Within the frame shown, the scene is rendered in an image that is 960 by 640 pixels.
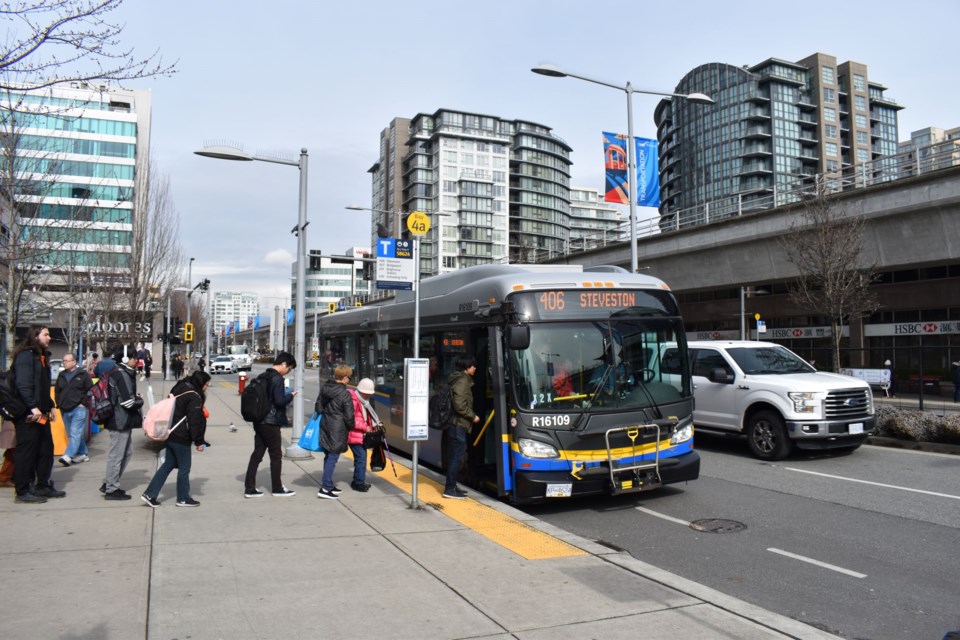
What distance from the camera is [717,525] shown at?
301 inches

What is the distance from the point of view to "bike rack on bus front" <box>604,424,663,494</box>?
7.88m

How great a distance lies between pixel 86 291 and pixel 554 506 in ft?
96.7

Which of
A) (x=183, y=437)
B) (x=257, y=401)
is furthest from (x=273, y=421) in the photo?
(x=183, y=437)

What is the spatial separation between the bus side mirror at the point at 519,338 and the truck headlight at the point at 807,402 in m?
5.92

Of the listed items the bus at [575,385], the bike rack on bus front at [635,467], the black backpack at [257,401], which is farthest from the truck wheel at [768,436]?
the black backpack at [257,401]

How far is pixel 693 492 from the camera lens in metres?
9.36

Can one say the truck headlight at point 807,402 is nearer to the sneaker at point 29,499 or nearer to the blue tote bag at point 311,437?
the blue tote bag at point 311,437

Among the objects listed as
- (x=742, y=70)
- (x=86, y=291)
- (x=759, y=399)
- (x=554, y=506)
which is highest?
(x=742, y=70)

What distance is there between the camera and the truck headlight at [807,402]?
37.1 feet

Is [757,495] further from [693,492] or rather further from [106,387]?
[106,387]

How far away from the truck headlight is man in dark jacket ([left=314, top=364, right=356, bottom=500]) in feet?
24.2

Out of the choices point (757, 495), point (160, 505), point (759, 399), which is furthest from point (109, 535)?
point (759, 399)

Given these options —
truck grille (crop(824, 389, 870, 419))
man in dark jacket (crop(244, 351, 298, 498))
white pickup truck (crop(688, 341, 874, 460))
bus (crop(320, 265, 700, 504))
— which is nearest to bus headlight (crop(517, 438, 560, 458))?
bus (crop(320, 265, 700, 504))

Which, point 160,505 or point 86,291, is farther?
point 86,291
